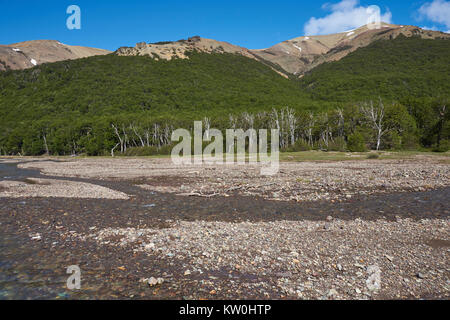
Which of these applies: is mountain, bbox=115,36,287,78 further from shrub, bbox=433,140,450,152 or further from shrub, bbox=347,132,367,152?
shrub, bbox=433,140,450,152

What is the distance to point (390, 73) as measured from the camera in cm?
12838

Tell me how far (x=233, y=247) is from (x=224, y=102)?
392 ft

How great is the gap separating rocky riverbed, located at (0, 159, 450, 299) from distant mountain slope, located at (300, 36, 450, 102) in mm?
100523

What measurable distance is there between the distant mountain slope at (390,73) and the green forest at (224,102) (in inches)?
18.7

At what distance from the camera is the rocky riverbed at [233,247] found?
21.0 feet

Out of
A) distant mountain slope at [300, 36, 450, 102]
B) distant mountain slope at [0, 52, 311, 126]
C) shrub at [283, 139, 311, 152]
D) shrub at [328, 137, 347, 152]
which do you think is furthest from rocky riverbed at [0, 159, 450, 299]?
→ distant mountain slope at [300, 36, 450, 102]

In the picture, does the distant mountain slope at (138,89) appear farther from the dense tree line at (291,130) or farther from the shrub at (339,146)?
the shrub at (339,146)

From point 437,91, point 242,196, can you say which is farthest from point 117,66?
point 242,196

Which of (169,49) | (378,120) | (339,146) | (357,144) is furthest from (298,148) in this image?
(169,49)

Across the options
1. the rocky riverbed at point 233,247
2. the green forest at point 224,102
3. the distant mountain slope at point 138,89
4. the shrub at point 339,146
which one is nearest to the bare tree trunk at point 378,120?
the green forest at point 224,102

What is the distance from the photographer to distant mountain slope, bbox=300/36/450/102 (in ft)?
354

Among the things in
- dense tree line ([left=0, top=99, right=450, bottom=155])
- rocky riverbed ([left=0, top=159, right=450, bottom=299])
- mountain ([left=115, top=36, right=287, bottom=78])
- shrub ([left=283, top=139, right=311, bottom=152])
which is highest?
mountain ([left=115, top=36, right=287, bottom=78])
